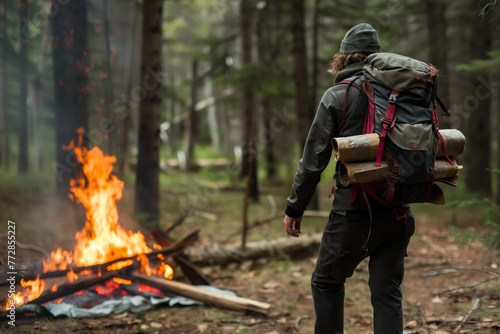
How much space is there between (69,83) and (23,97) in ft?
2.58

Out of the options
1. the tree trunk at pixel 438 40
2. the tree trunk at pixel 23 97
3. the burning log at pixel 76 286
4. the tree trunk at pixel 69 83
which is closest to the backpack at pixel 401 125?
the burning log at pixel 76 286

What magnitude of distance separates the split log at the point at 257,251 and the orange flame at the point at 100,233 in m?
1.01

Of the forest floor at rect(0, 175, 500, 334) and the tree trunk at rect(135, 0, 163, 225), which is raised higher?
the tree trunk at rect(135, 0, 163, 225)

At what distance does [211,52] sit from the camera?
16812 millimetres

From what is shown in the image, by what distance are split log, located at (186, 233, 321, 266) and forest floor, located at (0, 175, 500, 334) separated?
0.38 ft

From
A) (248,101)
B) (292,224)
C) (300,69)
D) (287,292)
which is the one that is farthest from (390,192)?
(248,101)

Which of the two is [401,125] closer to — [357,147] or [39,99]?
[357,147]

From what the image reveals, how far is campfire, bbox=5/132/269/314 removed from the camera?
548cm

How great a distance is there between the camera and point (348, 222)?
3.62 m

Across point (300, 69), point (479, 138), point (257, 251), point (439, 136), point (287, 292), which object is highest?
point (300, 69)

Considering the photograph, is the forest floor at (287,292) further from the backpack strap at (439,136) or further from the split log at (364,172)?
the split log at (364,172)

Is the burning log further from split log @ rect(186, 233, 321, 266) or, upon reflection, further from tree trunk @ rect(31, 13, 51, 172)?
tree trunk @ rect(31, 13, 51, 172)

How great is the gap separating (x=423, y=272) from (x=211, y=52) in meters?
11.9

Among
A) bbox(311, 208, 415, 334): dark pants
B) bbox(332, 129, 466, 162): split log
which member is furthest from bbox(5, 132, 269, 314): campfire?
bbox(332, 129, 466, 162): split log
